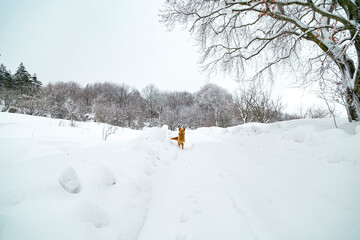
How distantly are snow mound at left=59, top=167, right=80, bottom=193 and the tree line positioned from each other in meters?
15.9

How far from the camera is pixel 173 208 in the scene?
227 centimetres

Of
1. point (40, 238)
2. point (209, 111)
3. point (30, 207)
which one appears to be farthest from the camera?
point (209, 111)

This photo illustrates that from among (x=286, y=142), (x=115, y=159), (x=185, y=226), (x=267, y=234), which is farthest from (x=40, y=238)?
(x=286, y=142)

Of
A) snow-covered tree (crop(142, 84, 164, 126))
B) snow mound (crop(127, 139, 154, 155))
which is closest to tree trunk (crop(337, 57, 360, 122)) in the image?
snow mound (crop(127, 139, 154, 155))

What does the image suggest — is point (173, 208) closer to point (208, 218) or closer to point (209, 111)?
point (208, 218)

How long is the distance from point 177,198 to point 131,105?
124ft

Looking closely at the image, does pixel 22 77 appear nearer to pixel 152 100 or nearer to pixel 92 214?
pixel 152 100

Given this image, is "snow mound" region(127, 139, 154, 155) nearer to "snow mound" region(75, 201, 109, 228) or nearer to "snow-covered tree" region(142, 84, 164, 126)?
"snow mound" region(75, 201, 109, 228)

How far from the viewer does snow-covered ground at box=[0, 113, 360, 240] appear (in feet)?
4.43

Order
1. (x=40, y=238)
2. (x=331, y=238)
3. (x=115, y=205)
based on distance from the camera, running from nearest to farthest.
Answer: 1. (x=40, y=238)
2. (x=331, y=238)
3. (x=115, y=205)

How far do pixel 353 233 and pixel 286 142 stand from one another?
3.27 metres

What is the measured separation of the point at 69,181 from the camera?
170 cm

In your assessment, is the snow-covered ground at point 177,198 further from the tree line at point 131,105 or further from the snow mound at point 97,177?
the tree line at point 131,105

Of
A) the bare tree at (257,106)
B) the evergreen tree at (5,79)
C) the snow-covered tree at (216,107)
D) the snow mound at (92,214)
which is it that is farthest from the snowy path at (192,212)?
the evergreen tree at (5,79)
